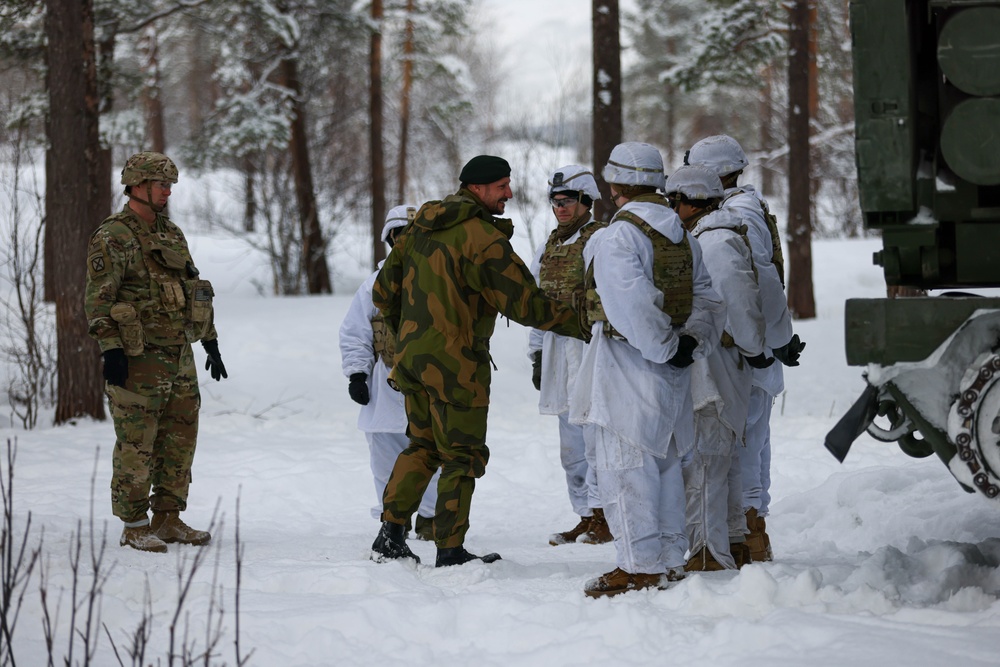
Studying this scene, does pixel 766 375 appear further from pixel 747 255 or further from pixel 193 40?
pixel 193 40

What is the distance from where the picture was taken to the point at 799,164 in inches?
653

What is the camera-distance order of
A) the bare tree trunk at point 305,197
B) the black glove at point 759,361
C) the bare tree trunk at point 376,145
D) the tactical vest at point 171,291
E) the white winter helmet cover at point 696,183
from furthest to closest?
the bare tree trunk at point 376,145
the bare tree trunk at point 305,197
the tactical vest at point 171,291
the white winter helmet cover at point 696,183
the black glove at point 759,361

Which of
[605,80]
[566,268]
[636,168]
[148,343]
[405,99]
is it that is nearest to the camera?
[636,168]

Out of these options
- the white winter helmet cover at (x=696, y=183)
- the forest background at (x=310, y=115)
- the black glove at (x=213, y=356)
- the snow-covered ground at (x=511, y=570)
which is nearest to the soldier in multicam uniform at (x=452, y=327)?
the snow-covered ground at (x=511, y=570)

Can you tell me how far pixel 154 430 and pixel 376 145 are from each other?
16.7 meters

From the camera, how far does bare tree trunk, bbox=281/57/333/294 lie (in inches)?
790

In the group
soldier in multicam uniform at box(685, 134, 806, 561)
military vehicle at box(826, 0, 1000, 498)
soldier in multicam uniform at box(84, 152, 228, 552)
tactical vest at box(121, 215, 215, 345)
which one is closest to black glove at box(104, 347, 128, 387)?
soldier in multicam uniform at box(84, 152, 228, 552)

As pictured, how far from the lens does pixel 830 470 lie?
8.26 metres

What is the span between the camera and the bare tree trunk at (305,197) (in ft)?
65.9

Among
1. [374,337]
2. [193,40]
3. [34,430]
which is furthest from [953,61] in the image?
[193,40]

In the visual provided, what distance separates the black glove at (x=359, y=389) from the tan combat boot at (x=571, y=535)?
55.9 inches

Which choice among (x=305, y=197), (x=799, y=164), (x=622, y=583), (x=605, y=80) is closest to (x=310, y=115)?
(x=305, y=197)

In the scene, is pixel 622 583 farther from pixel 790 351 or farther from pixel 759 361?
pixel 790 351

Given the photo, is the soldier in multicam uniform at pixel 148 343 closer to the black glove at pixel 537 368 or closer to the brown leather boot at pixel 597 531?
the black glove at pixel 537 368
